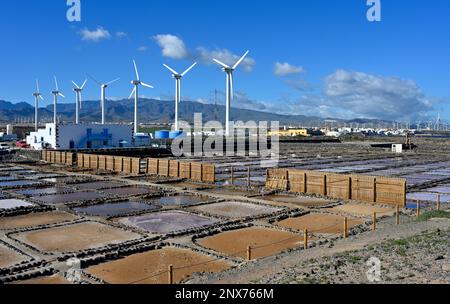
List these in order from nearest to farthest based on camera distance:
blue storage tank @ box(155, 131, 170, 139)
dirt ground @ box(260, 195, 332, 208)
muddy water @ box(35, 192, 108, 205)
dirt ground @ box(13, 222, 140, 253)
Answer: dirt ground @ box(13, 222, 140, 253)
dirt ground @ box(260, 195, 332, 208)
muddy water @ box(35, 192, 108, 205)
blue storage tank @ box(155, 131, 170, 139)

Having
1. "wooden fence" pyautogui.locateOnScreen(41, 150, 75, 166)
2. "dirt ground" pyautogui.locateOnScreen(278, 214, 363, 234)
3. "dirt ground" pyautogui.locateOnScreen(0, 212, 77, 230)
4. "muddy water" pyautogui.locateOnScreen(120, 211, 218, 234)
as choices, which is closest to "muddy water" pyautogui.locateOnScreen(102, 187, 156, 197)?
"dirt ground" pyautogui.locateOnScreen(0, 212, 77, 230)

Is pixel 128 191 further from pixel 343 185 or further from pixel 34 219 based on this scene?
pixel 343 185

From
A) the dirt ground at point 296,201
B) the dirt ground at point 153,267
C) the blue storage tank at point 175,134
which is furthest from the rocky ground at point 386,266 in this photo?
the blue storage tank at point 175,134

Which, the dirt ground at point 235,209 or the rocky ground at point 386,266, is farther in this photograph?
the dirt ground at point 235,209

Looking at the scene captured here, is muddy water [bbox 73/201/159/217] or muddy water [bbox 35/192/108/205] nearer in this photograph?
muddy water [bbox 73/201/159/217]

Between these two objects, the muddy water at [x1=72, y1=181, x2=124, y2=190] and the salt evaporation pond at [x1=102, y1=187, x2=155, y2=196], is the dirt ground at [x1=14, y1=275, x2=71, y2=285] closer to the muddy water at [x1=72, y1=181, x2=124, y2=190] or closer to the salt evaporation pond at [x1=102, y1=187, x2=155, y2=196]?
the salt evaporation pond at [x1=102, y1=187, x2=155, y2=196]

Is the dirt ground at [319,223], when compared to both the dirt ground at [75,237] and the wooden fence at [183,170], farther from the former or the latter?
the wooden fence at [183,170]
